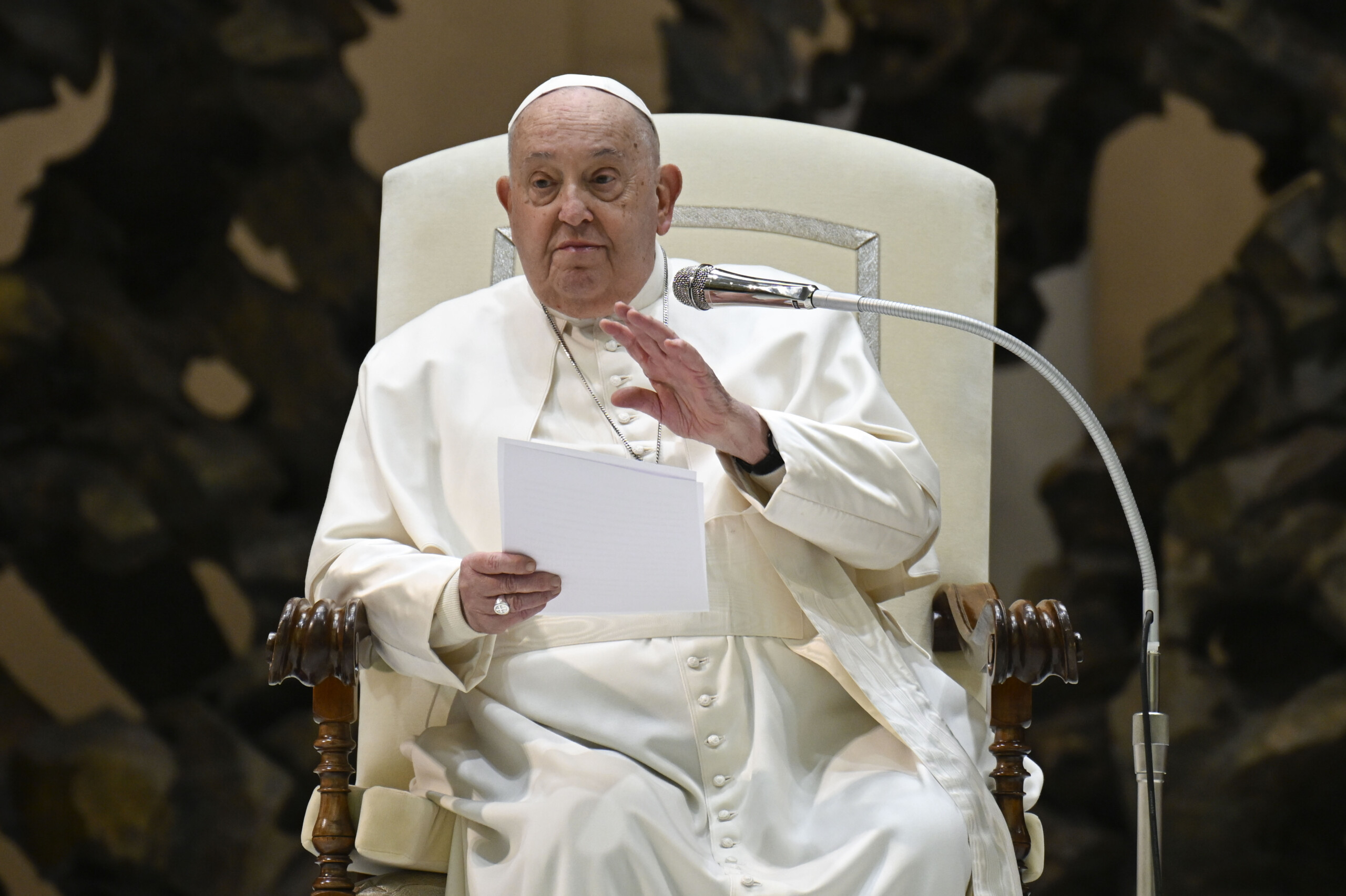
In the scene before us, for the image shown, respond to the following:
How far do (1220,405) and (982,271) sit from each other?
5.47 ft

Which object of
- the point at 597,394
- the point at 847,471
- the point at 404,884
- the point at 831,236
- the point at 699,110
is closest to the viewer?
the point at 404,884

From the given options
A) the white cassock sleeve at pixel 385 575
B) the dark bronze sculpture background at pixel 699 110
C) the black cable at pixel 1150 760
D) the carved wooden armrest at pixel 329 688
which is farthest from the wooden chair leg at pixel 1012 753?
the dark bronze sculpture background at pixel 699 110

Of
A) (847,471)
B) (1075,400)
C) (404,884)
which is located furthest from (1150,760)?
(404,884)

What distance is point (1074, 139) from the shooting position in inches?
179

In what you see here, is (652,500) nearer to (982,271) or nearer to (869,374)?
(869,374)

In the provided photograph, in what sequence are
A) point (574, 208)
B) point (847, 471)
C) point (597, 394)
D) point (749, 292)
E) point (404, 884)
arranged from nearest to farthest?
point (749, 292) → point (404, 884) → point (847, 471) → point (574, 208) → point (597, 394)

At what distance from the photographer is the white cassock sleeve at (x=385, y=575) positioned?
2.24 metres

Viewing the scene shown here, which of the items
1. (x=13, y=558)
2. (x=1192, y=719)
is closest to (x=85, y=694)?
(x=13, y=558)

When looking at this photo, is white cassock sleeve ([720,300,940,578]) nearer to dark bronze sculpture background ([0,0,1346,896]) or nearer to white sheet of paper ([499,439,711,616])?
white sheet of paper ([499,439,711,616])

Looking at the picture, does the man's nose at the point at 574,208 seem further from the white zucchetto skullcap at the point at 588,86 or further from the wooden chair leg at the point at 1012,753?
the wooden chair leg at the point at 1012,753

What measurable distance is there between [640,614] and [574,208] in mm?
714

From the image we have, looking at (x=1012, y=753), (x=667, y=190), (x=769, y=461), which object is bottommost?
(x=1012, y=753)

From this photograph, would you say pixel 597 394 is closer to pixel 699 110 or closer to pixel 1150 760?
pixel 1150 760

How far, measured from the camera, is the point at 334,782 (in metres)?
2.20
